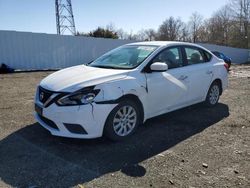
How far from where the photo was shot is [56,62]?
60.1 feet

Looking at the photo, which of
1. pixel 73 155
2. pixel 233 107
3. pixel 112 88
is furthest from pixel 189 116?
pixel 73 155

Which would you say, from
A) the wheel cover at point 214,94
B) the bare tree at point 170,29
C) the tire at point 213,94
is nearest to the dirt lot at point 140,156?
the tire at point 213,94

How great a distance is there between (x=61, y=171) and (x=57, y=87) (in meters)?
1.37

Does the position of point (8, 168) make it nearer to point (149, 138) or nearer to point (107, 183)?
point (107, 183)

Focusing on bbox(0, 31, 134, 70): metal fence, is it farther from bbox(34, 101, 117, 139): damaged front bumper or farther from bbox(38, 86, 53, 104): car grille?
bbox(34, 101, 117, 139): damaged front bumper

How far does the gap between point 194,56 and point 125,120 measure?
261cm

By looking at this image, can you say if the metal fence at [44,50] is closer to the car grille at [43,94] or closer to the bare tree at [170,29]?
the car grille at [43,94]

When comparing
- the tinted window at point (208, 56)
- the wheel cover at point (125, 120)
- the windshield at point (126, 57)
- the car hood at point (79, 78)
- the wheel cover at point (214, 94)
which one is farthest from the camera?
the wheel cover at point (214, 94)

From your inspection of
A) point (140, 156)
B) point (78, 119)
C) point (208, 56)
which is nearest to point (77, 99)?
point (78, 119)

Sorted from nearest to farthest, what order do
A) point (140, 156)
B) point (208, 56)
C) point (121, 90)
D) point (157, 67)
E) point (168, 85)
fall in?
point (140, 156) → point (121, 90) → point (157, 67) → point (168, 85) → point (208, 56)

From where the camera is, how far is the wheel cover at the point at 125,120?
4.80 meters

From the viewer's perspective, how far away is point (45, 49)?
700 inches

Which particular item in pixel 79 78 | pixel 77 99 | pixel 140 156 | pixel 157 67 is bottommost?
pixel 140 156

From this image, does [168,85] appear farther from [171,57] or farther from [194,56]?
[194,56]
